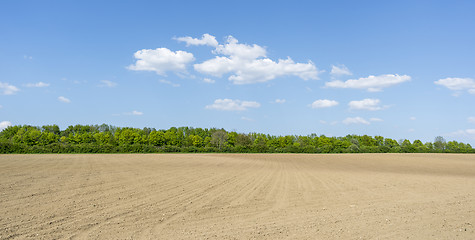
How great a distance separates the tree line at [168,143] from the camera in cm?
6469

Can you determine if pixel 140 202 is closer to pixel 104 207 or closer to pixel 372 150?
pixel 104 207

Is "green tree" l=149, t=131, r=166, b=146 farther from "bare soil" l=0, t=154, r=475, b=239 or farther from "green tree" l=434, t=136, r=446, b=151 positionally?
"green tree" l=434, t=136, r=446, b=151

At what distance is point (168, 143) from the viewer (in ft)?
362

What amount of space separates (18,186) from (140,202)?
758 cm

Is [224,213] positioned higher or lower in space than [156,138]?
lower

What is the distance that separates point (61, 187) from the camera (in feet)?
48.0

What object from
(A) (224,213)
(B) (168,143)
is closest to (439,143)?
(B) (168,143)

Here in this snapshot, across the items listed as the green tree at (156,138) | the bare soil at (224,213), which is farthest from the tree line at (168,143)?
the bare soil at (224,213)

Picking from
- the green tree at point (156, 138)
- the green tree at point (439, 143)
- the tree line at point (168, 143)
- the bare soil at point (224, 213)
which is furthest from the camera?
the green tree at point (439, 143)

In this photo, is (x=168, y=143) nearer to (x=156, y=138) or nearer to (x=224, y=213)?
(x=156, y=138)

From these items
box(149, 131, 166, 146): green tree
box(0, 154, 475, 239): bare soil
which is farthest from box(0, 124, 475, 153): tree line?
box(0, 154, 475, 239): bare soil

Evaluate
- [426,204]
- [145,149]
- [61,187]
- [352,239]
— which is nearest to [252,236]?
[352,239]

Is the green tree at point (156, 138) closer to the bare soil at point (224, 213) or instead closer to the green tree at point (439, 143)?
the bare soil at point (224, 213)

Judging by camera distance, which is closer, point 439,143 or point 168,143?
point 168,143
